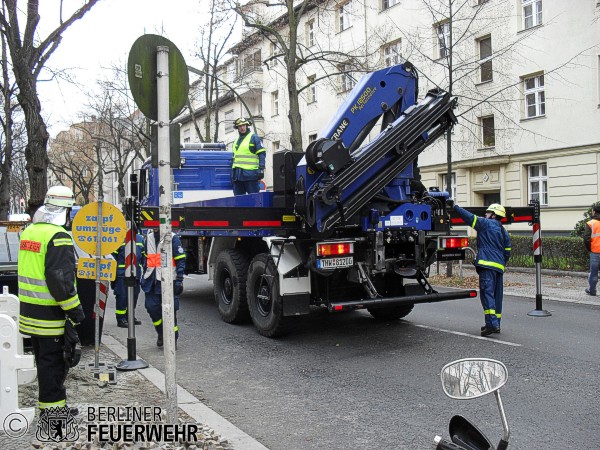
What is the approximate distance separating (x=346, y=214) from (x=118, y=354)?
3280mm

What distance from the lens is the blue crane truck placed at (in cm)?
746

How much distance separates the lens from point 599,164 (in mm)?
20578

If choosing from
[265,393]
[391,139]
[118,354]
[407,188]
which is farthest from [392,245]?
[118,354]

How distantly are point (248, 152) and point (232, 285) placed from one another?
278 centimetres

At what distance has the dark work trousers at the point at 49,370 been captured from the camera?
15.7 ft

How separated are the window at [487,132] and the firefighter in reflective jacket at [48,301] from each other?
71.6 ft

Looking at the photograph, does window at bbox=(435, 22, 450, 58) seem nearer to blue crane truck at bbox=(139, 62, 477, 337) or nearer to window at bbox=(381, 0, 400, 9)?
window at bbox=(381, 0, 400, 9)

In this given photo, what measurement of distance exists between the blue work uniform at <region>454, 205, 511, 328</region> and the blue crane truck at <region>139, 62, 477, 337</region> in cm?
26

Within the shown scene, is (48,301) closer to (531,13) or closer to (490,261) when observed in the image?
(490,261)

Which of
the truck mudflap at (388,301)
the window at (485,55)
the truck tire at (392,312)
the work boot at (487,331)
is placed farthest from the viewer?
the window at (485,55)

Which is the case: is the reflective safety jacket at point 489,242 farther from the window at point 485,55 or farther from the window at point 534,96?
the window at point 485,55

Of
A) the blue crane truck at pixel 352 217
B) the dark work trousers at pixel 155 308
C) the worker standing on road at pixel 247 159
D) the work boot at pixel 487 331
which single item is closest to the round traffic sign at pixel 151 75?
the blue crane truck at pixel 352 217

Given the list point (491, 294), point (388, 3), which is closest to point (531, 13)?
point (388, 3)

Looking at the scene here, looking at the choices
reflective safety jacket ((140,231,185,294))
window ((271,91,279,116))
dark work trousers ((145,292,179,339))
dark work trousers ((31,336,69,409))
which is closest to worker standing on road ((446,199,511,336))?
reflective safety jacket ((140,231,185,294))
